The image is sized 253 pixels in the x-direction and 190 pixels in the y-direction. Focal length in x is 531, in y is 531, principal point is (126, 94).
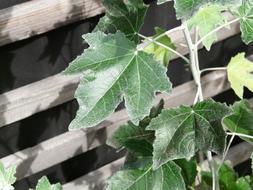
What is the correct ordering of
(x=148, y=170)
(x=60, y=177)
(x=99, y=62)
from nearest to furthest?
(x=99, y=62) < (x=148, y=170) < (x=60, y=177)

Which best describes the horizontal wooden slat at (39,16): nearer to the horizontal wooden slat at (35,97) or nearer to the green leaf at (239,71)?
the horizontal wooden slat at (35,97)

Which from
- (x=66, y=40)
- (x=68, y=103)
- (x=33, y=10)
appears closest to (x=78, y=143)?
(x=68, y=103)

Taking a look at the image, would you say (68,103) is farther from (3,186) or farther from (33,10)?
(3,186)

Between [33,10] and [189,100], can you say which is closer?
[33,10]

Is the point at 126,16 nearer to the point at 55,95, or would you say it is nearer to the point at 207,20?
the point at 207,20

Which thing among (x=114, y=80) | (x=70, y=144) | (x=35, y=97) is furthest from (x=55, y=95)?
(x=114, y=80)

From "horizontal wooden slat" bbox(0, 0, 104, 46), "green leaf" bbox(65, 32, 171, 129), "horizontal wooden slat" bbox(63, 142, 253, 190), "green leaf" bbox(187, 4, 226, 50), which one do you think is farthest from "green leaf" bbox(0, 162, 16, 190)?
"horizontal wooden slat" bbox(63, 142, 253, 190)

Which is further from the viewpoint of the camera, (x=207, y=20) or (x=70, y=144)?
(x=70, y=144)
